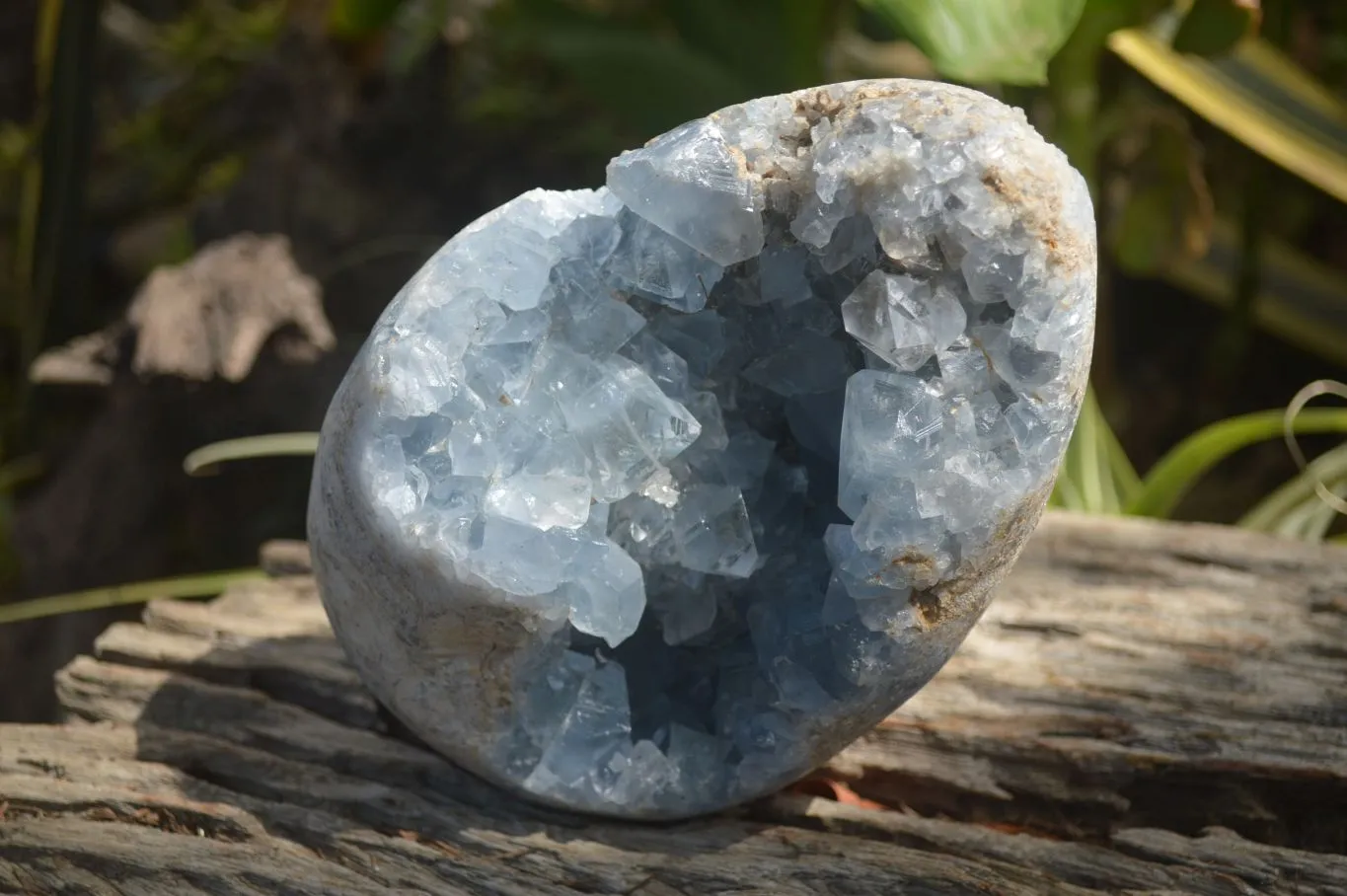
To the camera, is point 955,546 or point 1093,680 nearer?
point 955,546

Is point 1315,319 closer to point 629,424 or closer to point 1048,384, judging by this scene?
point 1048,384

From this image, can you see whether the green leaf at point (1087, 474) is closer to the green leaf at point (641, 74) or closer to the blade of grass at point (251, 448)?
the green leaf at point (641, 74)

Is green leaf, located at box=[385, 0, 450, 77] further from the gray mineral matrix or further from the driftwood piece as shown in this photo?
the gray mineral matrix

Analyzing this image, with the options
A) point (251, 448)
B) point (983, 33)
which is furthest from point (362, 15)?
point (983, 33)

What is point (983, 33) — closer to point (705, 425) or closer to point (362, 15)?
point (705, 425)

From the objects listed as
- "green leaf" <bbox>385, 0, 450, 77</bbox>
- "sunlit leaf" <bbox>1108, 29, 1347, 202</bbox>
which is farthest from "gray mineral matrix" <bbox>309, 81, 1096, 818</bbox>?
"green leaf" <bbox>385, 0, 450, 77</bbox>

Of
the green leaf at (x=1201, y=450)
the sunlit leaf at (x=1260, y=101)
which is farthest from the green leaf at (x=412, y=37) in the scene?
the green leaf at (x=1201, y=450)

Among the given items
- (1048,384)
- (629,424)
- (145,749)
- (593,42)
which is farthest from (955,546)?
(593,42)

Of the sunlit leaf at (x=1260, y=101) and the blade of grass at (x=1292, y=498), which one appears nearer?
the blade of grass at (x=1292, y=498)
